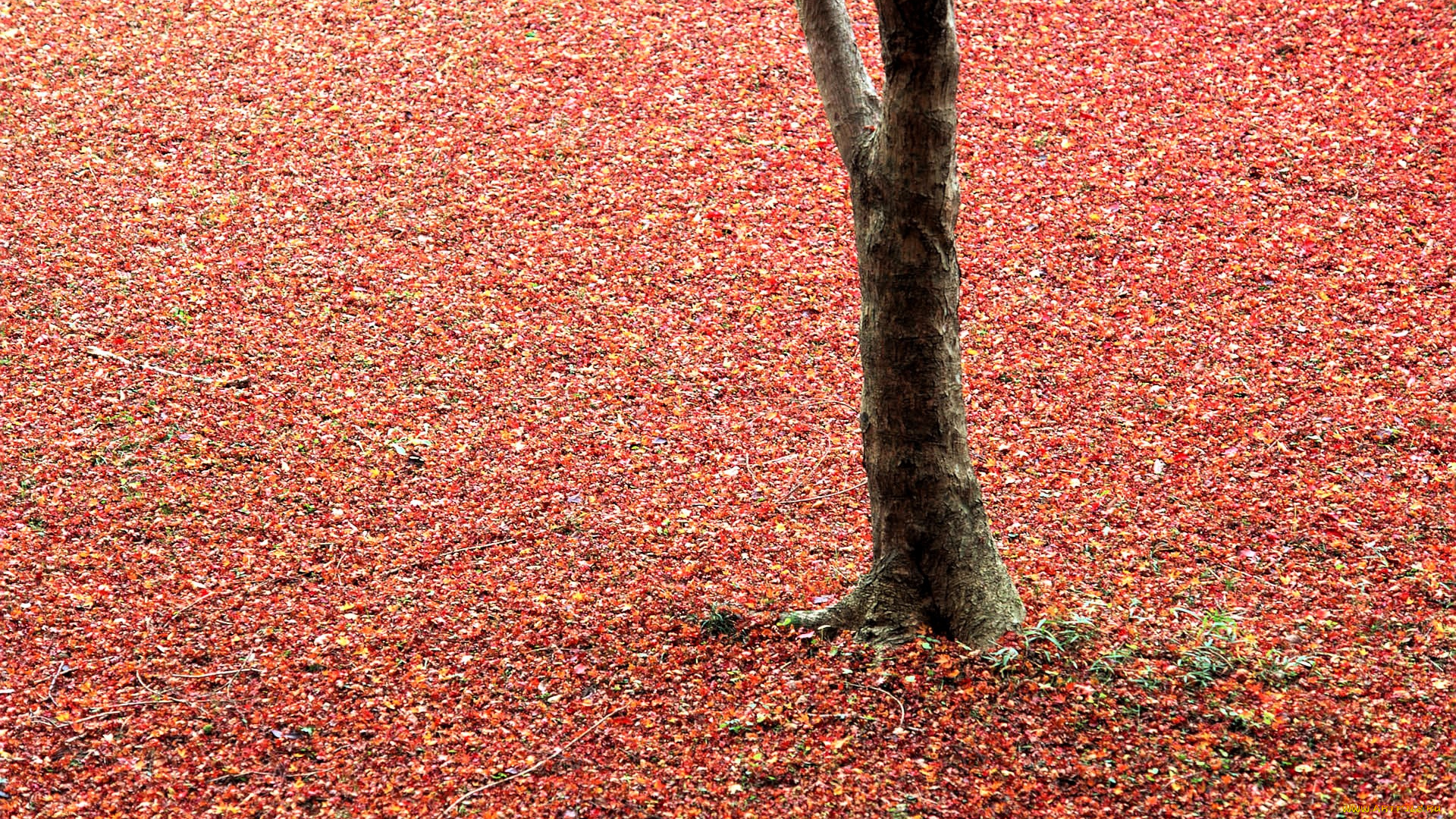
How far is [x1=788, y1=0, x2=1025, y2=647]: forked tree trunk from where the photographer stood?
11.2 feet

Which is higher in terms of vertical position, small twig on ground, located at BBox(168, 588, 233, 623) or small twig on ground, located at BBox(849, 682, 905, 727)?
small twig on ground, located at BBox(849, 682, 905, 727)

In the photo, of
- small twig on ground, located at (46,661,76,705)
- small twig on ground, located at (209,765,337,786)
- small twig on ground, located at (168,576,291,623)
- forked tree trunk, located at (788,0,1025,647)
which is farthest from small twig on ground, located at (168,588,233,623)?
forked tree trunk, located at (788,0,1025,647)

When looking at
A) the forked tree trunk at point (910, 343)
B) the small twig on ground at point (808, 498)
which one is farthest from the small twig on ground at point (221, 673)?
the small twig on ground at point (808, 498)

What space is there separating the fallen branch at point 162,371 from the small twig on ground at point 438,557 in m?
1.80

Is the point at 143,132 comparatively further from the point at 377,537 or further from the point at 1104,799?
the point at 1104,799

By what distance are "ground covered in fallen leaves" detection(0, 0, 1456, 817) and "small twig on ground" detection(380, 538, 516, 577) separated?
0.14ft

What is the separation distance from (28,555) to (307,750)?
191 centimetres

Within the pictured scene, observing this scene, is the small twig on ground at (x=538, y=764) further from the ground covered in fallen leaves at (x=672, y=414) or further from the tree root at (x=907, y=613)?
the tree root at (x=907, y=613)

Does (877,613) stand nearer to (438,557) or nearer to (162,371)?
(438,557)

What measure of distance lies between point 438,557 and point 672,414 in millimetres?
1508

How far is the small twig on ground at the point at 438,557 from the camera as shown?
187 inches

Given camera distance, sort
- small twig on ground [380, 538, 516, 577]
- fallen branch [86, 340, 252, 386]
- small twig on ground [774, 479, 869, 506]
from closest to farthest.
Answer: small twig on ground [380, 538, 516, 577], small twig on ground [774, 479, 869, 506], fallen branch [86, 340, 252, 386]

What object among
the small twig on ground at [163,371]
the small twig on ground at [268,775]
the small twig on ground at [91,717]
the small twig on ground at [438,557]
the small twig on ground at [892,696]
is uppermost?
the small twig on ground at [163,371]

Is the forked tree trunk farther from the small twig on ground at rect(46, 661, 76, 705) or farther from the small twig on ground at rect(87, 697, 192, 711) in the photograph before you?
the small twig on ground at rect(46, 661, 76, 705)
